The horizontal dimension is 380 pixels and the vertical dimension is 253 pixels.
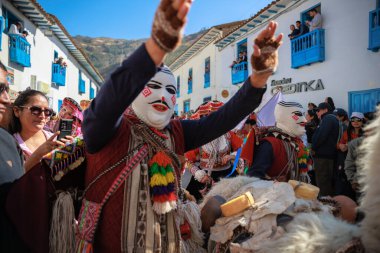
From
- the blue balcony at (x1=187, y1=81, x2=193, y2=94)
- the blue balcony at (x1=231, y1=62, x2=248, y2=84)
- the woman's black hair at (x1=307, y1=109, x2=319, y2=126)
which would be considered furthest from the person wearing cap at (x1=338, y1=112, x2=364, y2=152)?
the blue balcony at (x1=187, y1=81, x2=193, y2=94)

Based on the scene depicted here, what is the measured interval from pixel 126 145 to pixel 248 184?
32.1 inches

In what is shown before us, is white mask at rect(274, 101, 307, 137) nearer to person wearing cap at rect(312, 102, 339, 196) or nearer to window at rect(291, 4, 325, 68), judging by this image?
person wearing cap at rect(312, 102, 339, 196)

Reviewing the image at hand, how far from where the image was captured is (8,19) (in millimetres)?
12203

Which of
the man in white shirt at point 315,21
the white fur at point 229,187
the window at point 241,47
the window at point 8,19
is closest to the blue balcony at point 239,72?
the window at point 241,47

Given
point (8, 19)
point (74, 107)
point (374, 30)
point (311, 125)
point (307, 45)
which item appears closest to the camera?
point (74, 107)

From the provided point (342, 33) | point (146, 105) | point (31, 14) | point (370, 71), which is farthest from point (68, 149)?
point (31, 14)

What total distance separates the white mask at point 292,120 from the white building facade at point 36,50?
10.4 m

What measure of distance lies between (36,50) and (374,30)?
43.8 feet

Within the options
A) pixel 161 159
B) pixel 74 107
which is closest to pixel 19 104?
pixel 74 107

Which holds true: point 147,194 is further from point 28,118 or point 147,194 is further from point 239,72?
point 239,72

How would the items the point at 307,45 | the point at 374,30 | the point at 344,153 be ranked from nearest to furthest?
1. the point at 344,153
2. the point at 374,30
3. the point at 307,45

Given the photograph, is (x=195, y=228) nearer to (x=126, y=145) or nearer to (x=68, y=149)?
(x=126, y=145)

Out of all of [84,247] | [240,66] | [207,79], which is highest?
[207,79]

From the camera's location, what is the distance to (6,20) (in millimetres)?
11422
